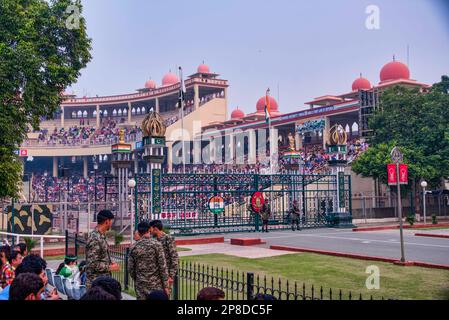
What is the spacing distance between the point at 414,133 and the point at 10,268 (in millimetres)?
29734

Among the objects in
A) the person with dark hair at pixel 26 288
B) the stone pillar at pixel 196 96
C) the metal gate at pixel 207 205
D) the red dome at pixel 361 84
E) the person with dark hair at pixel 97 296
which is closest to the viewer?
the person with dark hair at pixel 97 296

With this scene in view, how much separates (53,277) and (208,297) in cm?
467

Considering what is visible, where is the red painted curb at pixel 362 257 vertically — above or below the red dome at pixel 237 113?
below

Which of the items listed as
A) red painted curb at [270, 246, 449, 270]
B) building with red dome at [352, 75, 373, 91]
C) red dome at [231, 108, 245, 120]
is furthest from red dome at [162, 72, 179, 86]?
red painted curb at [270, 246, 449, 270]

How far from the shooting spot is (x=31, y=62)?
1662 cm

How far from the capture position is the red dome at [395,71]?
41.2m

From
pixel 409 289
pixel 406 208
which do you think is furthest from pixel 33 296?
pixel 406 208

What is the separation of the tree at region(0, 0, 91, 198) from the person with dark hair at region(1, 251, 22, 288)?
381 inches

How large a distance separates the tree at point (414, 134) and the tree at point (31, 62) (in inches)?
804

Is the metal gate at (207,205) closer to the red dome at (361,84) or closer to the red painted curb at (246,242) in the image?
the red painted curb at (246,242)

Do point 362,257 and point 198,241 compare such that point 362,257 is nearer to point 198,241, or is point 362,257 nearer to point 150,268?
point 198,241

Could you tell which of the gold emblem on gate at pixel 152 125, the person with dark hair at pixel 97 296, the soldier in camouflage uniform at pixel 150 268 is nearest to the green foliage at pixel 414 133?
the gold emblem on gate at pixel 152 125

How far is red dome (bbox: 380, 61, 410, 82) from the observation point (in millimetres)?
41250
